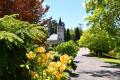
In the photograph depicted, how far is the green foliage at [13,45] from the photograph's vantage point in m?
4.83

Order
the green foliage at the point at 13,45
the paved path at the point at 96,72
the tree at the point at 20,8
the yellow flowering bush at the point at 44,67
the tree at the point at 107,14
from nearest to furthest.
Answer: the green foliage at the point at 13,45 < the yellow flowering bush at the point at 44,67 < the tree at the point at 20,8 < the paved path at the point at 96,72 < the tree at the point at 107,14

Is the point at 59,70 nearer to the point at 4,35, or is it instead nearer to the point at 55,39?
the point at 4,35

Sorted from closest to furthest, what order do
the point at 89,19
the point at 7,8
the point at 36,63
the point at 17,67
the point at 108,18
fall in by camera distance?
1. the point at 17,67
2. the point at 36,63
3. the point at 7,8
4. the point at 108,18
5. the point at 89,19

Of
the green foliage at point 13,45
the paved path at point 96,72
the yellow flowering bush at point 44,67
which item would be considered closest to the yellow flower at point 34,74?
the yellow flowering bush at point 44,67

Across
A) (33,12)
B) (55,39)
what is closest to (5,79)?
(33,12)

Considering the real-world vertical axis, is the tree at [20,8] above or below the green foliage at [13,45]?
above

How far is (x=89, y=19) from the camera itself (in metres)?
38.3

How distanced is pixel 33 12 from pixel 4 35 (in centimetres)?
1240

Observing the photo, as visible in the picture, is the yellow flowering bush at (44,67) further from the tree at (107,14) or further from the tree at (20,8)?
the tree at (107,14)

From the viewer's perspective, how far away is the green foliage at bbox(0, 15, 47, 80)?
15.9ft

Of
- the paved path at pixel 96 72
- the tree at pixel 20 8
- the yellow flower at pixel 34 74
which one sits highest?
the tree at pixel 20 8

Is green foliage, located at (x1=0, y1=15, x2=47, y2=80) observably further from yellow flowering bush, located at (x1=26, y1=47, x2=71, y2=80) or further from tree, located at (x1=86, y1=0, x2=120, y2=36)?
tree, located at (x1=86, y1=0, x2=120, y2=36)

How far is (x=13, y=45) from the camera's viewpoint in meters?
5.12

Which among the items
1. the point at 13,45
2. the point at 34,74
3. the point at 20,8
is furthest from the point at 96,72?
the point at 13,45
